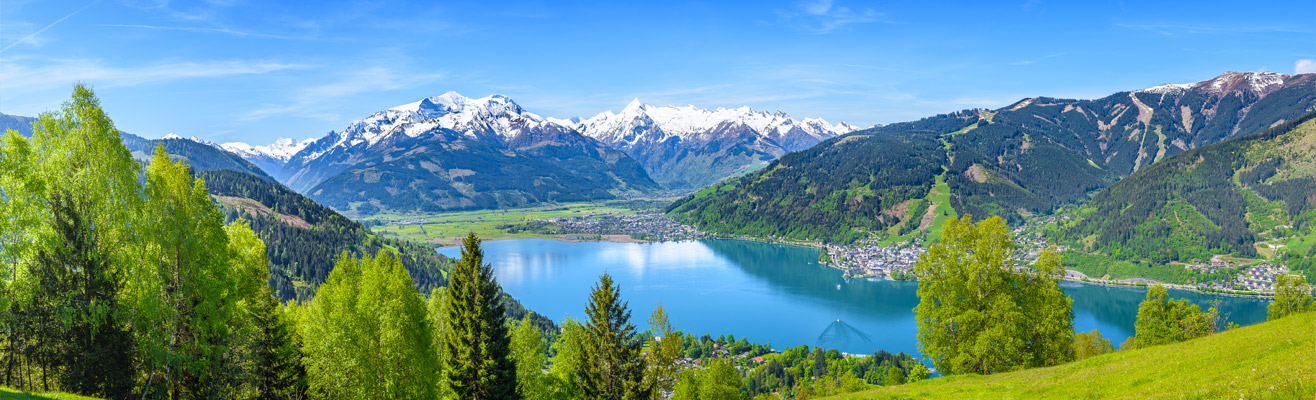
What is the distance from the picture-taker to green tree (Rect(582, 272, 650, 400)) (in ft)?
88.4

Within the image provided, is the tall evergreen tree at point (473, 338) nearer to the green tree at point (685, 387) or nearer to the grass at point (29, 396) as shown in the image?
the grass at point (29, 396)

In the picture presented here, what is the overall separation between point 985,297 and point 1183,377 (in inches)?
464

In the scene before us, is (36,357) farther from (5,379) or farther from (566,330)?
(566,330)

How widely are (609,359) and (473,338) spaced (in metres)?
5.94

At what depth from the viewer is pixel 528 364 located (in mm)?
28938

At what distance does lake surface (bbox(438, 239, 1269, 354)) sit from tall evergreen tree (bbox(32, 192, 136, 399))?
6400 cm

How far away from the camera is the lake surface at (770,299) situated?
97438 millimetres

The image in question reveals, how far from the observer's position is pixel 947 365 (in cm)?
2816

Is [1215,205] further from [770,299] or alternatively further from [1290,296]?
[1290,296]

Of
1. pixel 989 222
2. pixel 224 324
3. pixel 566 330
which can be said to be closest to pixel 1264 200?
pixel 989 222

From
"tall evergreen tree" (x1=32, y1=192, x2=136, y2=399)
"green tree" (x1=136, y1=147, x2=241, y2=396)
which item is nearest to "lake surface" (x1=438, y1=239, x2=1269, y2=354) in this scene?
"green tree" (x1=136, y1=147, x2=241, y2=396)

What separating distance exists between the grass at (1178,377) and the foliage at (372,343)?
1642 centimetres

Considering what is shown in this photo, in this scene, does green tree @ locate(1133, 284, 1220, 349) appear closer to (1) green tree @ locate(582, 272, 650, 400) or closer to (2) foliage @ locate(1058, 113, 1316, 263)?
(1) green tree @ locate(582, 272, 650, 400)

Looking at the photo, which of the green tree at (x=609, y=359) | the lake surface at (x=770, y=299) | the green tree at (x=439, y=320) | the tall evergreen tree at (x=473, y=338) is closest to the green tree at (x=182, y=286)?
the tall evergreen tree at (x=473, y=338)
